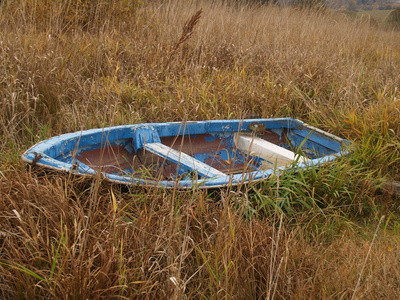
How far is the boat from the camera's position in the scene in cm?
220

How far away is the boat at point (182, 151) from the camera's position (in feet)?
7.20

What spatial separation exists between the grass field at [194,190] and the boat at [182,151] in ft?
0.34

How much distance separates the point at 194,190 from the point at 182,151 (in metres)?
1.02

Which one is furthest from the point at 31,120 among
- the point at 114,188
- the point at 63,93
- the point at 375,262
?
the point at 375,262

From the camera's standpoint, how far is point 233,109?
12.9 feet

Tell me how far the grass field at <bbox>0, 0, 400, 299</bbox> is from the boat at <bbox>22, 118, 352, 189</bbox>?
0.10m

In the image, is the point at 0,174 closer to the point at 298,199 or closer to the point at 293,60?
the point at 298,199

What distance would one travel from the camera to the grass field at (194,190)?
1609 mm

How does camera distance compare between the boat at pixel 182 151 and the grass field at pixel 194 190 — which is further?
the boat at pixel 182 151

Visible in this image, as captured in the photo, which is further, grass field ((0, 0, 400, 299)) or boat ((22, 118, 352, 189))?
boat ((22, 118, 352, 189))

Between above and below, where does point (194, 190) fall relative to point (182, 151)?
above

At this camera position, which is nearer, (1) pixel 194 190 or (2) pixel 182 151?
(1) pixel 194 190

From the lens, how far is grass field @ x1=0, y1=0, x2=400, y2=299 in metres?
1.61

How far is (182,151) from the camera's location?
3178 mm
